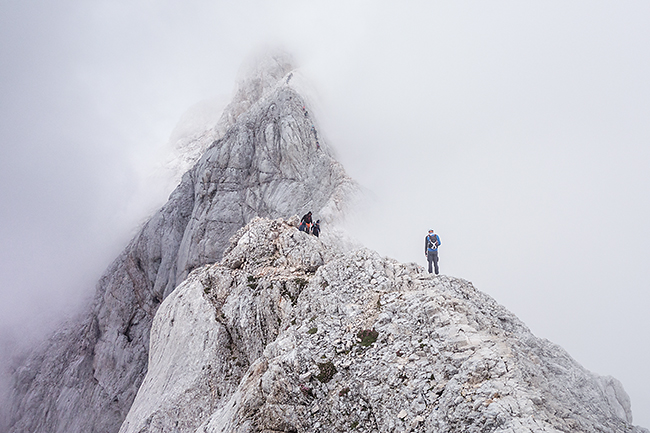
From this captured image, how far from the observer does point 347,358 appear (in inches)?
482

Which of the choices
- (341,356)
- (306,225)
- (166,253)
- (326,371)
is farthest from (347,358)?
(166,253)

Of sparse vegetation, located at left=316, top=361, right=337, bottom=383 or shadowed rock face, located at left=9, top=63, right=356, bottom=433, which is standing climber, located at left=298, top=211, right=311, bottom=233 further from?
shadowed rock face, located at left=9, top=63, right=356, bottom=433

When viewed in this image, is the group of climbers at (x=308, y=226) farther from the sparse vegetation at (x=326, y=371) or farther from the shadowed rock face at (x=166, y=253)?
the shadowed rock face at (x=166, y=253)

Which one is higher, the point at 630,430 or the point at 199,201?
the point at 199,201

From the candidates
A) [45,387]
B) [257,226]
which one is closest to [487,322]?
[257,226]

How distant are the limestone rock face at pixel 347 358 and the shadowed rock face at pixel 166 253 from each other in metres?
25.9

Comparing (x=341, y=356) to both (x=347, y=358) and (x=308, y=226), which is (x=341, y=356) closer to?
(x=347, y=358)

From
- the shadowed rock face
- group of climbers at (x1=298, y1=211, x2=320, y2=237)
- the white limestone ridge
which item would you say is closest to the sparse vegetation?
the white limestone ridge

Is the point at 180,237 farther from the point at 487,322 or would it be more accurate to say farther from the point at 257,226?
the point at 487,322

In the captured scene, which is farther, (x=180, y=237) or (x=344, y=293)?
(x=180, y=237)

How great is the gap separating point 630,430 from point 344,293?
1045cm

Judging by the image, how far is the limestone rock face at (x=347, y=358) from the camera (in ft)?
30.6

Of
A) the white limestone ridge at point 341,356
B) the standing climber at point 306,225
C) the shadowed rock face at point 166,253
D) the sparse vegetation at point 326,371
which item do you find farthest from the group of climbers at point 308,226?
the shadowed rock face at point 166,253

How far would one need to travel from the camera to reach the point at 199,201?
56.4 meters
